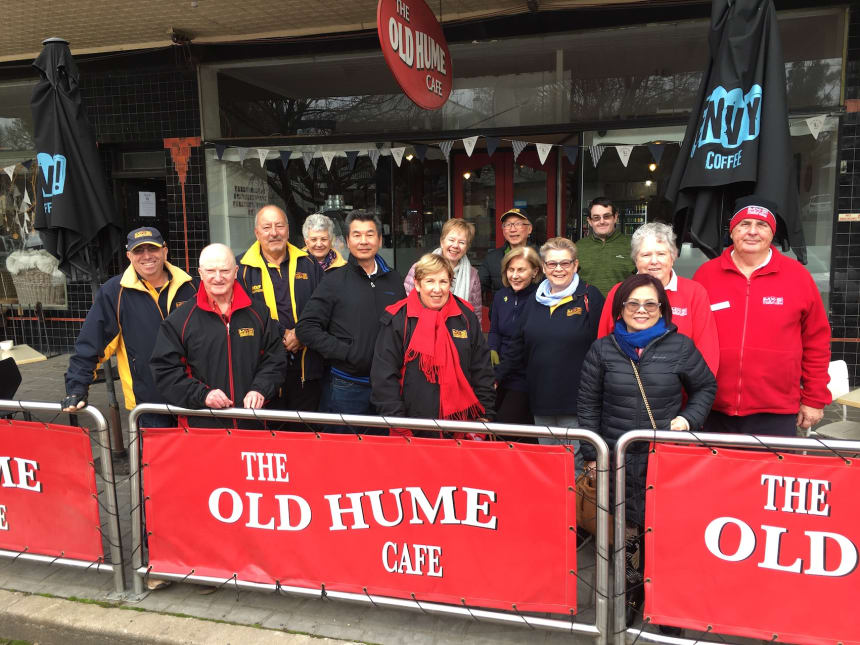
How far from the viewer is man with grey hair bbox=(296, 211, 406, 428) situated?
→ 12.7 ft

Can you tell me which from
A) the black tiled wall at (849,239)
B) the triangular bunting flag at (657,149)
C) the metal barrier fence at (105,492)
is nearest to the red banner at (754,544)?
the metal barrier fence at (105,492)

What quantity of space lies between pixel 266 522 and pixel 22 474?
4.73 feet

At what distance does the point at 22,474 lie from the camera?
132 inches

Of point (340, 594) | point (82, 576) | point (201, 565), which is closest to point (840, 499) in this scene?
point (340, 594)

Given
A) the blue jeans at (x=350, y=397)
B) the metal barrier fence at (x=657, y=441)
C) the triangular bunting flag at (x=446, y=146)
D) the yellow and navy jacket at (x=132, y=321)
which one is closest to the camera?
the metal barrier fence at (x=657, y=441)

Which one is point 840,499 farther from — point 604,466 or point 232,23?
point 232,23

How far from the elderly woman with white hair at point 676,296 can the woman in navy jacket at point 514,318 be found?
2.57ft

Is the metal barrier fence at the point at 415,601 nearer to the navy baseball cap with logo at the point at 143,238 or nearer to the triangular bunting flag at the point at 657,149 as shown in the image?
the navy baseball cap with logo at the point at 143,238

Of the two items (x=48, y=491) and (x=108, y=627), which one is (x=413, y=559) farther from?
(x=48, y=491)

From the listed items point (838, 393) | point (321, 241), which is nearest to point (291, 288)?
point (321, 241)

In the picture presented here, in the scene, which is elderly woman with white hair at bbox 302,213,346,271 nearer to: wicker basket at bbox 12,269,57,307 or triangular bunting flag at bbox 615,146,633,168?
triangular bunting flag at bbox 615,146,633,168

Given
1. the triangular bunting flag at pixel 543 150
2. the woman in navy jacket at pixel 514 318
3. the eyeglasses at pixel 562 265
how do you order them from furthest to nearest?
the triangular bunting flag at pixel 543 150 < the woman in navy jacket at pixel 514 318 < the eyeglasses at pixel 562 265

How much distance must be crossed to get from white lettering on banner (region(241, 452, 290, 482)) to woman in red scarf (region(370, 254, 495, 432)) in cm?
62

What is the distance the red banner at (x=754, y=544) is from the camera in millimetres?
2432
